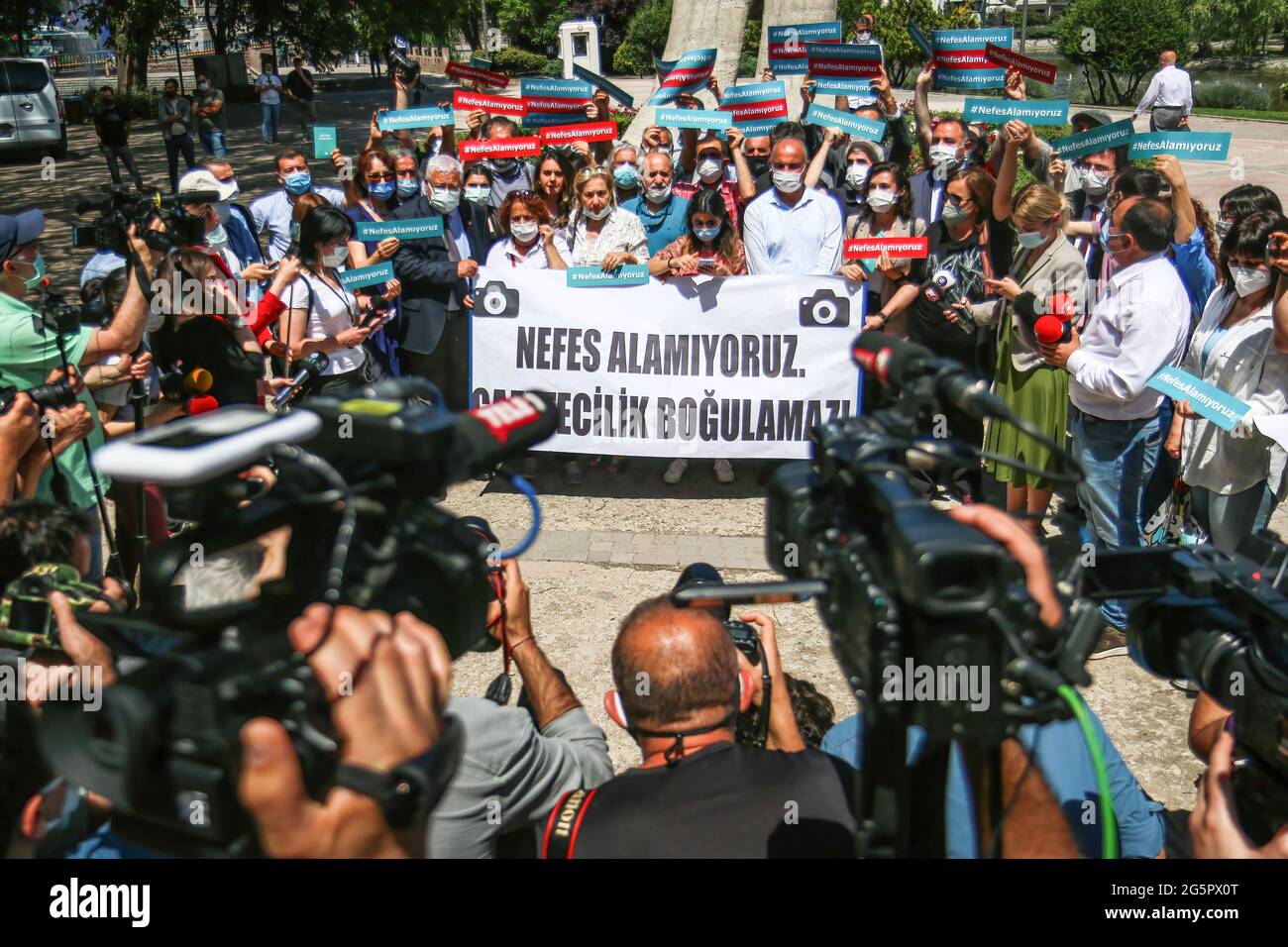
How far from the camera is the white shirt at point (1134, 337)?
4707mm

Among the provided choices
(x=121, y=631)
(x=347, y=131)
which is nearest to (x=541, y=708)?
(x=121, y=631)

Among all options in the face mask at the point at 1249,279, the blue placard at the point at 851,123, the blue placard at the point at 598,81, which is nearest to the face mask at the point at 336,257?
the blue placard at the point at 851,123

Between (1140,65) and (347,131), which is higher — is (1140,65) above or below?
above

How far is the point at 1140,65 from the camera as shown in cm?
3319

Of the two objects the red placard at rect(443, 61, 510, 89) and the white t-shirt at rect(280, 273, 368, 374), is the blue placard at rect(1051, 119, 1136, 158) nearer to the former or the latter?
the white t-shirt at rect(280, 273, 368, 374)

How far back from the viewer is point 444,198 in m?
7.13

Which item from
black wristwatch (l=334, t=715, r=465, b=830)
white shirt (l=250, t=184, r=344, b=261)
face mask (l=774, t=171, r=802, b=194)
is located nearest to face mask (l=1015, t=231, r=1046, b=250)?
face mask (l=774, t=171, r=802, b=194)

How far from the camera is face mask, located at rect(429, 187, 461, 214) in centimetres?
713

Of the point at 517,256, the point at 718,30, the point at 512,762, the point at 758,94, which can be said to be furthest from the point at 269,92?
the point at 512,762

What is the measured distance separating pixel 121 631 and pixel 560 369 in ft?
16.9

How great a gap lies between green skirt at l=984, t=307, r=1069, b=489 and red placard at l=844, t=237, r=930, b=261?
2.23ft

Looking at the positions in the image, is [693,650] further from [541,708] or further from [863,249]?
[863,249]

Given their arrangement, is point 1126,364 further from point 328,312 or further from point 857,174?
point 328,312

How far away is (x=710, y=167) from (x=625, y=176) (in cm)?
62
